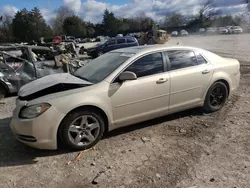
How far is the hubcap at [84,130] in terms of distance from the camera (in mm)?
3986

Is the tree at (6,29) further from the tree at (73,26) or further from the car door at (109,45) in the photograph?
the car door at (109,45)

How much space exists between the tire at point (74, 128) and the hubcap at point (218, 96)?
8.07 ft

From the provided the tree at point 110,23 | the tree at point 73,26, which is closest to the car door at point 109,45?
the tree at point 73,26

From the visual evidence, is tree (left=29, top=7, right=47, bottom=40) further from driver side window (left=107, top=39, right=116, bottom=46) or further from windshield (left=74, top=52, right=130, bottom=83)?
windshield (left=74, top=52, right=130, bottom=83)

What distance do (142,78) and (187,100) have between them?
1084 millimetres

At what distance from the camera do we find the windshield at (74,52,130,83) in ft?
14.4

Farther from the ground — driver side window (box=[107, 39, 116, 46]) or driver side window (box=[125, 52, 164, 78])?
driver side window (box=[125, 52, 164, 78])

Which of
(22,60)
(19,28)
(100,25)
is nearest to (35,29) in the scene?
(19,28)

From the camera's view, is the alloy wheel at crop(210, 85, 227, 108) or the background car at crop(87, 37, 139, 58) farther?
the background car at crop(87, 37, 139, 58)

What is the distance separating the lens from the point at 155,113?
4.66 meters

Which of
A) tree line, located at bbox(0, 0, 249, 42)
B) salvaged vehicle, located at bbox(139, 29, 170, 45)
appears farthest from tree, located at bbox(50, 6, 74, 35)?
salvaged vehicle, located at bbox(139, 29, 170, 45)

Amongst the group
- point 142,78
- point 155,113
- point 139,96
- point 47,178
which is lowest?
point 47,178

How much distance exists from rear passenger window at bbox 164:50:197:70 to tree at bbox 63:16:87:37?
66755 mm

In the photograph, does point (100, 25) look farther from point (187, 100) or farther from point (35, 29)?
point (187, 100)
